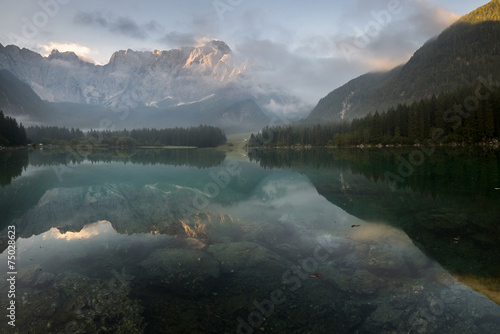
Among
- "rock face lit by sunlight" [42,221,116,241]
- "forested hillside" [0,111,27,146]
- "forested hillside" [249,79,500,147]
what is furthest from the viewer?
"forested hillside" [0,111,27,146]

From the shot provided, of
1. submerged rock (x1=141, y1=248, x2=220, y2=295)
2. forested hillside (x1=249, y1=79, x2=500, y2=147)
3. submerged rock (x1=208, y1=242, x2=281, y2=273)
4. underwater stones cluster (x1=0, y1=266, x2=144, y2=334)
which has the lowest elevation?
submerged rock (x1=208, y1=242, x2=281, y2=273)

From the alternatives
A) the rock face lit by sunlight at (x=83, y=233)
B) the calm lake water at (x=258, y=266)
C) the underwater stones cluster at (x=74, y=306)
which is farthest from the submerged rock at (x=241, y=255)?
the rock face lit by sunlight at (x=83, y=233)

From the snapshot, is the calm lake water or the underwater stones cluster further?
the calm lake water

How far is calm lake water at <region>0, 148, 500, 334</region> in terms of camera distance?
8.04m

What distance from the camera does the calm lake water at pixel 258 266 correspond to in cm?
804

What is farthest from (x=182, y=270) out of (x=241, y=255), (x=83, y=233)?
(x=83, y=233)

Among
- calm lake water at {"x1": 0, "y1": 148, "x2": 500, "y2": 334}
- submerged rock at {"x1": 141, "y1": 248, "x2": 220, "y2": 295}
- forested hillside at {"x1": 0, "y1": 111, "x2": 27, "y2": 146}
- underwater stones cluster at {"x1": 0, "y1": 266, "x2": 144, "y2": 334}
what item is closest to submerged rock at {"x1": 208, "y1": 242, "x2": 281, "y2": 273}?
calm lake water at {"x1": 0, "y1": 148, "x2": 500, "y2": 334}

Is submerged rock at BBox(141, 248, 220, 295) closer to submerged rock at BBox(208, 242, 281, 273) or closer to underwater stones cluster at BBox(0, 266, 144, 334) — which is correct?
submerged rock at BBox(208, 242, 281, 273)

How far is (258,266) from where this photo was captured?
38.3 feet

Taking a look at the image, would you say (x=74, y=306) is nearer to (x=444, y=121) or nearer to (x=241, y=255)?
(x=241, y=255)

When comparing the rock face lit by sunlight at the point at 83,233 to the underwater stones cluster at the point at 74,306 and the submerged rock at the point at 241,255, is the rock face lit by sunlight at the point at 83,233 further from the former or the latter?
the submerged rock at the point at 241,255

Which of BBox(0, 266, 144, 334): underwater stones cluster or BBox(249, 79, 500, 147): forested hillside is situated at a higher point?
BBox(249, 79, 500, 147): forested hillside

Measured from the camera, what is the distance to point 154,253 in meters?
13.1

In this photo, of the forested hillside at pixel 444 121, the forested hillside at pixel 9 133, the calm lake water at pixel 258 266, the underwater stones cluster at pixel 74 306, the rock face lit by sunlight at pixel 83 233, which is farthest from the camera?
Answer: the forested hillside at pixel 9 133
